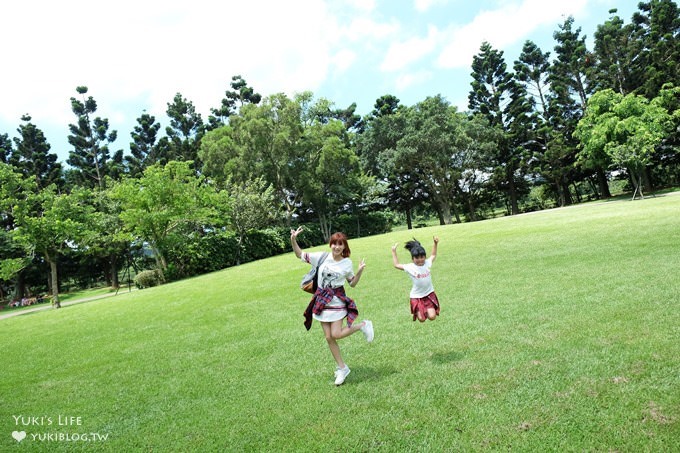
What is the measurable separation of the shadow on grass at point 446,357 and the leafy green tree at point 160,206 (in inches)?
818

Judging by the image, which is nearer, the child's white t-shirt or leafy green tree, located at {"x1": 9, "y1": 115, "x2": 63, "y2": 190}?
the child's white t-shirt

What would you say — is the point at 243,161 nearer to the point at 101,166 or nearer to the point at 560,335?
the point at 101,166

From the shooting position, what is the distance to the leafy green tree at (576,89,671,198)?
29.8 metres

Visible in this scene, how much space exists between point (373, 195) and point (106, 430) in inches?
1399

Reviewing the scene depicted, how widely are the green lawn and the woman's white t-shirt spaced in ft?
2.52

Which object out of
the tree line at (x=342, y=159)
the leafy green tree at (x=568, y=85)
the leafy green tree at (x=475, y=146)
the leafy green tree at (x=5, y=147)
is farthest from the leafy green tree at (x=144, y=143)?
the leafy green tree at (x=568, y=85)

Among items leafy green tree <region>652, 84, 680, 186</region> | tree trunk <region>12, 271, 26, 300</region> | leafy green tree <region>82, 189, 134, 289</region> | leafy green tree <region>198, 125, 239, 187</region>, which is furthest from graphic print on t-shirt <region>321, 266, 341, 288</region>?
leafy green tree <region>652, 84, 680, 186</region>

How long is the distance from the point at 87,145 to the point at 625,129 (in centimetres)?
4903

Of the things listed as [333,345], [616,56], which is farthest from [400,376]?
[616,56]

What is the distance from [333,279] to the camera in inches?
178

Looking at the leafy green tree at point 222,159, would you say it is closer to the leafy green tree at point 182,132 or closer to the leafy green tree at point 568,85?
the leafy green tree at point 182,132

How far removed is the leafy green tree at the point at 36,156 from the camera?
37406mm

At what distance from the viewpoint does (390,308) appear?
7.86 m

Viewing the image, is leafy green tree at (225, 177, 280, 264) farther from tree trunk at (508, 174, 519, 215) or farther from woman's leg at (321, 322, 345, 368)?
tree trunk at (508, 174, 519, 215)
